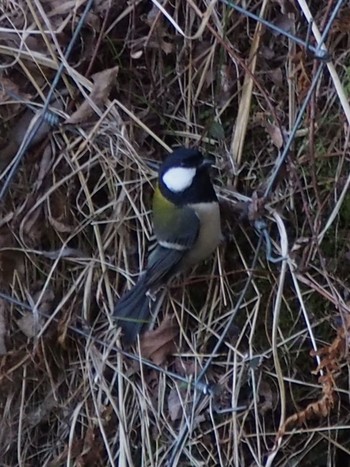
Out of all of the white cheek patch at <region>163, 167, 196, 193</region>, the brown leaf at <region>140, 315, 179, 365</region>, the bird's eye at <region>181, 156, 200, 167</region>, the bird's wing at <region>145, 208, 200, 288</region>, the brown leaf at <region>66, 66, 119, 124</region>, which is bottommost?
the brown leaf at <region>140, 315, 179, 365</region>

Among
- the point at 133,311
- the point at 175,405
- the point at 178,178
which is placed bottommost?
the point at 175,405

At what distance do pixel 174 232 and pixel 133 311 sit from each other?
0.12m

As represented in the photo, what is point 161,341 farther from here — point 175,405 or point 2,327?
point 2,327

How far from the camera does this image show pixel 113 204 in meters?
1.28

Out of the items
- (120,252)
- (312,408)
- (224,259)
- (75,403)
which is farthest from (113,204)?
(312,408)

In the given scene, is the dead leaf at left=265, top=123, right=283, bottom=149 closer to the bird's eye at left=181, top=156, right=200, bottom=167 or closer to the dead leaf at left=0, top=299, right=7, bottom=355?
the bird's eye at left=181, top=156, right=200, bottom=167

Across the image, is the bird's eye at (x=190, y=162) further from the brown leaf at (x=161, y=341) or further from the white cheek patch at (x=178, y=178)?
the brown leaf at (x=161, y=341)

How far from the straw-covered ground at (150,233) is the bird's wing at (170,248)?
0.03 metres

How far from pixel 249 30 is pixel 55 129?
31 cm

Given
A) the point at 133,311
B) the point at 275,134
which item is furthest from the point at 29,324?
the point at 275,134

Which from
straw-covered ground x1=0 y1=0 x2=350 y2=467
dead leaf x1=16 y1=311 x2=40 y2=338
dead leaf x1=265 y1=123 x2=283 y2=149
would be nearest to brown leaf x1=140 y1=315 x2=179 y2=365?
straw-covered ground x1=0 y1=0 x2=350 y2=467

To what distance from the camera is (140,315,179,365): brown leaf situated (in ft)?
4.13

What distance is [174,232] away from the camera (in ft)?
4.15

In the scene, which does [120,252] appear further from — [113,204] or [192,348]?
[192,348]
